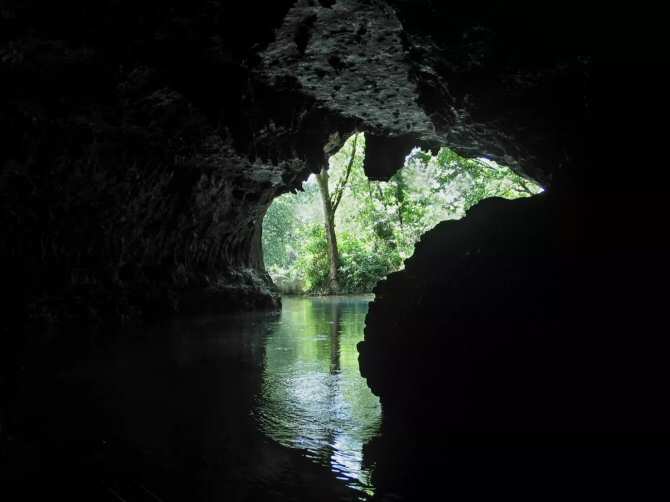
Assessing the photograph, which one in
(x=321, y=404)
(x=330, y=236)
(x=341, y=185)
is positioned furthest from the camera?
→ (x=341, y=185)

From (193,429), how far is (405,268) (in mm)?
2097

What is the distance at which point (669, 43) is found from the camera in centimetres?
349

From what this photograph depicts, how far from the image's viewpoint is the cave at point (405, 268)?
10.5 ft

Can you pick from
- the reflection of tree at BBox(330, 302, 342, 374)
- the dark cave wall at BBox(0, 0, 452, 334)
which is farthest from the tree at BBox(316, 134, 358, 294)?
the reflection of tree at BBox(330, 302, 342, 374)

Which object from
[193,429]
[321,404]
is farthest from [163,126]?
[193,429]

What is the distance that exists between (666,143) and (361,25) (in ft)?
9.02

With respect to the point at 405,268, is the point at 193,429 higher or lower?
lower

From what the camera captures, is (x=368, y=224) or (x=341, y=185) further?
(x=368, y=224)

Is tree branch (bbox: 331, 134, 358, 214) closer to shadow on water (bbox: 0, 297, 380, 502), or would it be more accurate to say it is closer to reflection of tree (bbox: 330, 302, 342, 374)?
reflection of tree (bbox: 330, 302, 342, 374)

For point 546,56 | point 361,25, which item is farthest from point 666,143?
point 361,25

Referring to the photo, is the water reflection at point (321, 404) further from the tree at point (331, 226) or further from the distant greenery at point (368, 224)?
the distant greenery at point (368, 224)

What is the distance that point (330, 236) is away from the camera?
968 inches

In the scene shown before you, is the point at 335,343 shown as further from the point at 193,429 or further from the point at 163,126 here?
the point at 193,429

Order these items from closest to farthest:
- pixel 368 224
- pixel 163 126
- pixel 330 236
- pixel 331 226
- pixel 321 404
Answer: pixel 321 404
pixel 163 126
pixel 330 236
pixel 331 226
pixel 368 224
